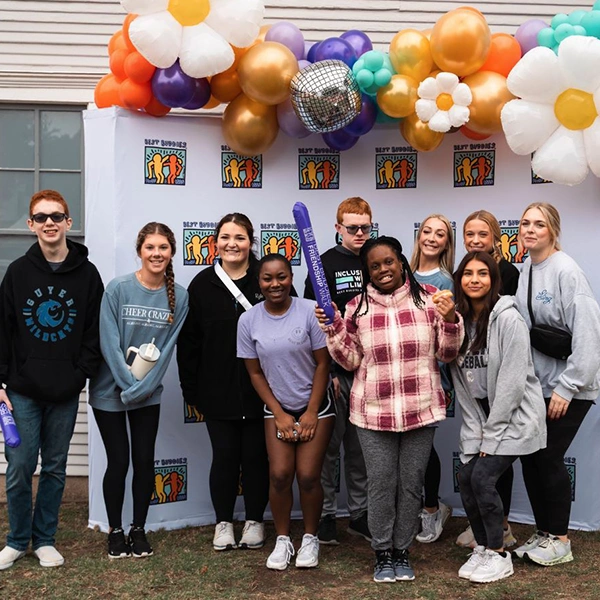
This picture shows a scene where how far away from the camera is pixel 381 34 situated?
625 cm

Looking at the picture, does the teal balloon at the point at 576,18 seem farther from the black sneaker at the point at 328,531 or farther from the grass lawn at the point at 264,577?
the black sneaker at the point at 328,531

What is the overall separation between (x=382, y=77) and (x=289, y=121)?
61 cm

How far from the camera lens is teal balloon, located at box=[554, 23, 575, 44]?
461cm

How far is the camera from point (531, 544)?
469cm

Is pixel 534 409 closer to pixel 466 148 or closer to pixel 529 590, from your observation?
pixel 529 590

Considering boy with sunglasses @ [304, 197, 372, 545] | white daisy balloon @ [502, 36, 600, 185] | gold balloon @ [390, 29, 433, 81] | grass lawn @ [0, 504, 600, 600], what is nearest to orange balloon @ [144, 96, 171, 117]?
boy with sunglasses @ [304, 197, 372, 545]

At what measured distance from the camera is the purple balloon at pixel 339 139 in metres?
5.16

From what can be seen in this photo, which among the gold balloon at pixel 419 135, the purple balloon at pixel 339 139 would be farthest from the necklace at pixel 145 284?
the gold balloon at pixel 419 135

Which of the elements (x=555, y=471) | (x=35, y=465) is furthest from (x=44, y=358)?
(x=555, y=471)

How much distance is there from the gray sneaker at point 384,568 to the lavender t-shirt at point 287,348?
840 millimetres

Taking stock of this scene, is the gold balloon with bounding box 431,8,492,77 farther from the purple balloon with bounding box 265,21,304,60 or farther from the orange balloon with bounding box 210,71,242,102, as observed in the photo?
the orange balloon with bounding box 210,71,242,102

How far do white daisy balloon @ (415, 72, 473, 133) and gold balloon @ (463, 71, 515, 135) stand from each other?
48 mm

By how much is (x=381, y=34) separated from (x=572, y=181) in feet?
6.89

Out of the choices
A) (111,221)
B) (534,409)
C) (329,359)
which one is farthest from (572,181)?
(111,221)
